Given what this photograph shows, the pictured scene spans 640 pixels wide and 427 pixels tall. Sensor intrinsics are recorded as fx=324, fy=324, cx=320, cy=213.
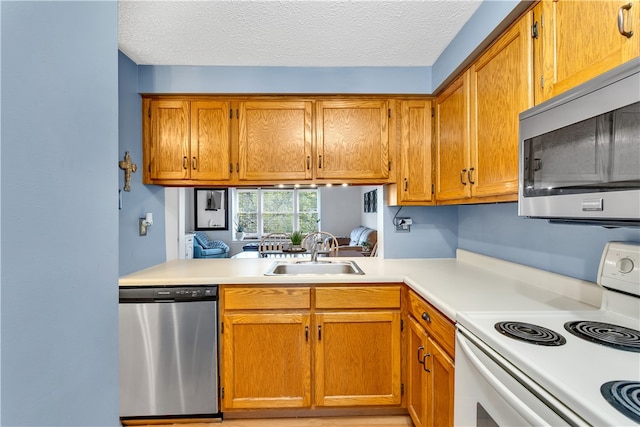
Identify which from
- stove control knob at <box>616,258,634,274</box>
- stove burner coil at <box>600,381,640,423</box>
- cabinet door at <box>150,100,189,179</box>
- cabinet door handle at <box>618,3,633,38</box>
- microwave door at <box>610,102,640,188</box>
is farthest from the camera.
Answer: cabinet door at <box>150,100,189,179</box>

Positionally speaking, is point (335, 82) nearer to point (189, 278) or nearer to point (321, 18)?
point (321, 18)

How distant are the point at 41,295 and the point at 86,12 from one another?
469mm

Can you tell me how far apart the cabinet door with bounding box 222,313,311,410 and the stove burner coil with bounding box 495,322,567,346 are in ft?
3.91

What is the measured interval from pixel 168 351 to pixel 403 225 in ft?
6.08

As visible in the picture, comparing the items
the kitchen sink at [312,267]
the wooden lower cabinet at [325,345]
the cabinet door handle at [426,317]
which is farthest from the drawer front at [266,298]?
the cabinet door handle at [426,317]

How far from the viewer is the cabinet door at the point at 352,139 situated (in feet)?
7.76

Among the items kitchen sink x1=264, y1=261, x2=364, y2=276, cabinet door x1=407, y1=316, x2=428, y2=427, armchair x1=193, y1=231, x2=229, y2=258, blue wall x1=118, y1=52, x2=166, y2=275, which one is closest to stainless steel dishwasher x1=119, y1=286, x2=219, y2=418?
blue wall x1=118, y1=52, x2=166, y2=275

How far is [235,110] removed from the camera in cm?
234

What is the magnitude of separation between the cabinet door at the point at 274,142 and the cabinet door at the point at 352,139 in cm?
14

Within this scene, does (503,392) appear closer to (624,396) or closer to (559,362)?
(559,362)

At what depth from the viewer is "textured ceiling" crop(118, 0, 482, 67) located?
1647 mm

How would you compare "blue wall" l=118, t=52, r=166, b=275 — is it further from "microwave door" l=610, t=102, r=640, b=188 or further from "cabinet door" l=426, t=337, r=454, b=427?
"microwave door" l=610, t=102, r=640, b=188

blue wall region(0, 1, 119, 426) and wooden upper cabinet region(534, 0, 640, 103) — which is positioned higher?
wooden upper cabinet region(534, 0, 640, 103)

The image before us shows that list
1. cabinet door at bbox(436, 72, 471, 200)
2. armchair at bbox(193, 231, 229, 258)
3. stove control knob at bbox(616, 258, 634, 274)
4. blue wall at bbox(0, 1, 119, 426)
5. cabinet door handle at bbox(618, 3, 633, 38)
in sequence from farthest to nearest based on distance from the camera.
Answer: armchair at bbox(193, 231, 229, 258) < cabinet door at bbox(436, 72, 471, 200) < stove control knob at bbox(616, 258, 634, 274) < cabinet door handle at bbox(618, 3, 633, 38) < blue wall at bbox(0, 1, 119, 426)
